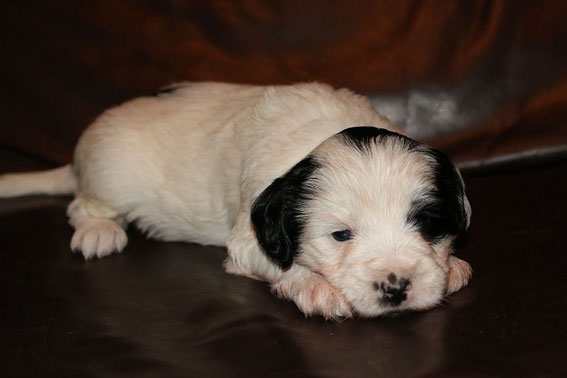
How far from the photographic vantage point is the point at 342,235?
124 inches

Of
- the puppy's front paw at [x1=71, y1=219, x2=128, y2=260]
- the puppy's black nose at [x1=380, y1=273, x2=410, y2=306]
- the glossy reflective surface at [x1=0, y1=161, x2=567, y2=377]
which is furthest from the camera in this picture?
the puppy's front paw at [x1=71, y1=219, x2=128, y2=260]

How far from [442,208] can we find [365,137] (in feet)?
1.35

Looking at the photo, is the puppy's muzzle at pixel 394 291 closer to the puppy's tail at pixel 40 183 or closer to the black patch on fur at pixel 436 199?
the black patch on fur at pixel 436 199

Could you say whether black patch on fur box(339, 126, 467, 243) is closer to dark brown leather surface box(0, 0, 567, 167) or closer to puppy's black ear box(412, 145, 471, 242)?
puppy's black ear box(412, 145, 471, 242)

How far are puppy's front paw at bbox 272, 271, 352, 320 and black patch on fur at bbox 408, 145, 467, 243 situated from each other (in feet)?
1.36

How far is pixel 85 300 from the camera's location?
3.21m

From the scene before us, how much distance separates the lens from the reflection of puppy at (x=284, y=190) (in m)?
3.05

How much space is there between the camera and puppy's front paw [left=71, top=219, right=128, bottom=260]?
12.5 ft

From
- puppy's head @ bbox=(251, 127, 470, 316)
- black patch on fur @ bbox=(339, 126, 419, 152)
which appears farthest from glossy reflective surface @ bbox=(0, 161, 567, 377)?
black patch on fur @ bbox=(339, 126, 419, 152)

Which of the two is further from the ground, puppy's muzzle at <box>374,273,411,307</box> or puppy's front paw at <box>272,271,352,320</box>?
puppy's muzzle at <box>374,273,411,307</box>

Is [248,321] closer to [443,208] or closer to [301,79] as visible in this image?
[443,208]

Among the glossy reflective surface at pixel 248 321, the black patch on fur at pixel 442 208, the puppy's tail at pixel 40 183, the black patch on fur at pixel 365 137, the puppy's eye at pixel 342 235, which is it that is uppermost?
the black patch on fur at pixel 365 137

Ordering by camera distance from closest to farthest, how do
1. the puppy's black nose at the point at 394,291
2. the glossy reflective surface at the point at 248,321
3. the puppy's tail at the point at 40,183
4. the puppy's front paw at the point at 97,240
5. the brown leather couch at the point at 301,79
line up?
the glossy reflective surface at the point at 248,321 < the puppy's black nose at the point at 394,291 < the brown leather couch at the point at 301,79 < the puppy's front paw at the point at 97,240 < the puppy's tail at the point at 40,183

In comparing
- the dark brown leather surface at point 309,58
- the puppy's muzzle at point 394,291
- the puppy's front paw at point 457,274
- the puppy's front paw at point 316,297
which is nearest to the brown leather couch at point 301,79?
the dark brown leather surface at point 309,58
